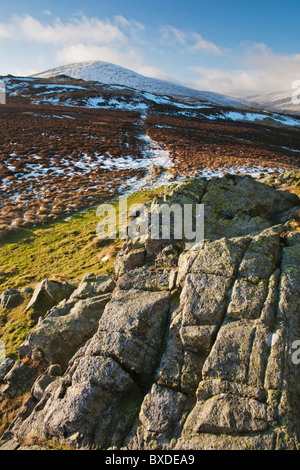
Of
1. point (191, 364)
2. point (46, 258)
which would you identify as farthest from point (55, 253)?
point (191, 364)

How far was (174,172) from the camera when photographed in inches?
1284

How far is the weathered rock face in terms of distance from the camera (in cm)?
566

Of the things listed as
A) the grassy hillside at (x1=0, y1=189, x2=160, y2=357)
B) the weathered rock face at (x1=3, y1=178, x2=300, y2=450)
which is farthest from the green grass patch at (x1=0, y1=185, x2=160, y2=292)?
the weathered rock face at (x1=3, y1=178, x2=300, y2=450)

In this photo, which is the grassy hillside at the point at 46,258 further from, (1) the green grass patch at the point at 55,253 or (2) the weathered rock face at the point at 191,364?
(2) the weathered rock face at the point at 191,364

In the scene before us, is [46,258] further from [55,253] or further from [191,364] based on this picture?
[191,364]

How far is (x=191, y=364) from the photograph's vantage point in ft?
22.4

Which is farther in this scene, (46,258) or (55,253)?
(55,253)

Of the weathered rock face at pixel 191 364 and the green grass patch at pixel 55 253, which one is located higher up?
the weathered rock face at pixel 191 364

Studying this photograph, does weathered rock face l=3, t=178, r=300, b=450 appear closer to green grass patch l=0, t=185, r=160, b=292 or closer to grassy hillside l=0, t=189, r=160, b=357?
grassy hillside l=0, t=189, r=160, b=357

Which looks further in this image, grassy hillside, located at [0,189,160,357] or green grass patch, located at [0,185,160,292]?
green grass patch, located at [0,185,160,292]

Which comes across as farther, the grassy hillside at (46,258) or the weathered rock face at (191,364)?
the grassy hillside at (46,258)

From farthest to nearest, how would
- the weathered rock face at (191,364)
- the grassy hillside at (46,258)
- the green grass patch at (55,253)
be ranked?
1. the green grass patch at (55,253)
2. the grassy hillside at (46,258)
3. the weathered rock face at (191,364)

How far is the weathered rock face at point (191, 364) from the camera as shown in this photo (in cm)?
566

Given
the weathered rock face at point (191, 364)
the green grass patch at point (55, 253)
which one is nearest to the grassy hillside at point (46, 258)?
the green grass patch at point (55, 253)
